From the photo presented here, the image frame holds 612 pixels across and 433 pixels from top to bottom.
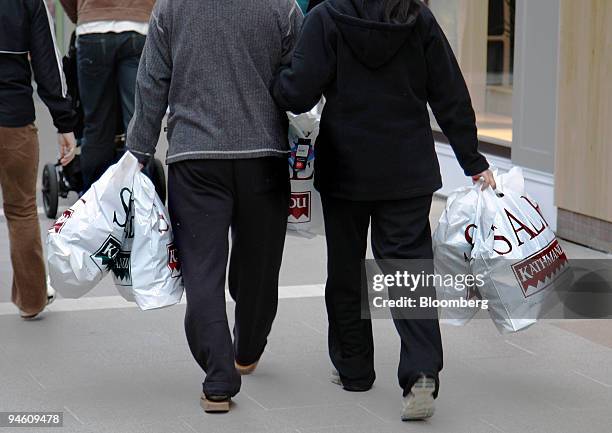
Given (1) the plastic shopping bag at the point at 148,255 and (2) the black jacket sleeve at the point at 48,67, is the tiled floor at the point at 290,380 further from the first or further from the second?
(2) the black jacket sleeve at the point at 48,67

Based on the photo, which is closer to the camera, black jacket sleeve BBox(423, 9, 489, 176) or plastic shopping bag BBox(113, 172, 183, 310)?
black jacket sleeve BBox(423, 9, 489, 176)

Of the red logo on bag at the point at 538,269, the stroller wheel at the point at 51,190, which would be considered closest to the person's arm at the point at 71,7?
the stroller wheel at the point at 51,190

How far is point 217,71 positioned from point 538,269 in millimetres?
1449

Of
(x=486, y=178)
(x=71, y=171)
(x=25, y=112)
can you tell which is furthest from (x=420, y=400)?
(x=71, y=171)

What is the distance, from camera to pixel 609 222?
776 cm

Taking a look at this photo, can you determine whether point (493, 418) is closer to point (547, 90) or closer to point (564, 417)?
point (564, 417)

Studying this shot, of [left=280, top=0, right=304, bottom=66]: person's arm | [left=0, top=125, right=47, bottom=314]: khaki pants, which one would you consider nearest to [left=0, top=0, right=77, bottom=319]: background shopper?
[left=0, top=125, right=47, bottom=314]: khaki pants

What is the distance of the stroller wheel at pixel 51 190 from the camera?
29.3 ft

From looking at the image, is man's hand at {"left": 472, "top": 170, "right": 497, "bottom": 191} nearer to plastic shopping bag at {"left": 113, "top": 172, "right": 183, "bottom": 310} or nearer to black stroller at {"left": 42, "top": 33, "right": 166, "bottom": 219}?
plastic shopping bag at {"left": 113, "top": 172, "right": 183, "bottom": 310}

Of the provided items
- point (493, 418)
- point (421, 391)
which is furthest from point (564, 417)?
point (421, 391)

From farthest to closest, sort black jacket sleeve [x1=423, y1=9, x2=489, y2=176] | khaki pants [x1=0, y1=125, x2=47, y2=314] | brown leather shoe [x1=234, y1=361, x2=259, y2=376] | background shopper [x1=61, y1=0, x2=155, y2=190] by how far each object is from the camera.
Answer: background shopper [x1=61, y1=0, x2=155, y2=190], khaki pants [x1=0, y1=125, x2=47, y2=314], brown leather shoe [x1=234, y1=361, x2=259, y2=376], black jacket sleeve [x1=423, y1=9, x2=489, y2=176]

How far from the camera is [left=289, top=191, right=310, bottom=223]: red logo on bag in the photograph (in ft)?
17.0

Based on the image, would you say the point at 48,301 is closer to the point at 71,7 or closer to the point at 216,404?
the point at 216,404

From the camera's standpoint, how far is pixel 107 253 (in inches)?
195
